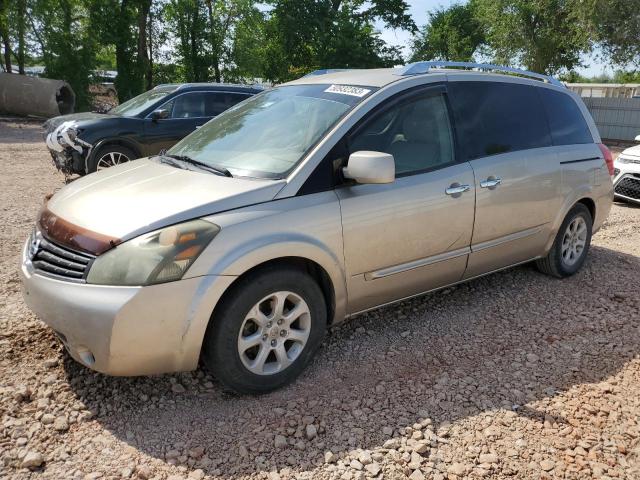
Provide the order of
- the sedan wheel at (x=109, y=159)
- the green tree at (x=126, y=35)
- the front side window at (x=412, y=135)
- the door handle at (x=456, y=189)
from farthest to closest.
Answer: the green tree at (x=126, y=35)
the sedan wheel at (x=109, y=159)
the door handle at (x=456, y=189)
the front side window at (x=412, y=135)

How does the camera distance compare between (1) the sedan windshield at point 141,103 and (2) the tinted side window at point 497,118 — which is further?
(1) the sedan windshield at point 141,103

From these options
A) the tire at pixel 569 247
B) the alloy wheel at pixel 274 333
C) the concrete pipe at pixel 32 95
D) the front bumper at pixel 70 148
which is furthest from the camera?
the concrete pipe at pixel 32 95

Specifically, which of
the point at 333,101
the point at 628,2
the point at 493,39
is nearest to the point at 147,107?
the point at 333,101

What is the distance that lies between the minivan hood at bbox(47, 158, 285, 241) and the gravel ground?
3.17 feet

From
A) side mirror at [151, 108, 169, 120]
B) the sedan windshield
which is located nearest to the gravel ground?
side mirror at [151, 108, 169, 120]

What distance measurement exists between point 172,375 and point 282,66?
107ft

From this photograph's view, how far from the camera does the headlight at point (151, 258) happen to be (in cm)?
262

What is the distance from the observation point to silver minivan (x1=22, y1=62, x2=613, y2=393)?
2688 mm

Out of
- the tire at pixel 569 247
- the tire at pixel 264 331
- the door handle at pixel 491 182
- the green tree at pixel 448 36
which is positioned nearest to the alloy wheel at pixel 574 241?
the tire at pixel 569 247

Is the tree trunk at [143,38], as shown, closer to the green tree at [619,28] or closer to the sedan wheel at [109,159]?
the sedan wheel at [109,159]

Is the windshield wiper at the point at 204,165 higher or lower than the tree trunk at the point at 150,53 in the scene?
lower

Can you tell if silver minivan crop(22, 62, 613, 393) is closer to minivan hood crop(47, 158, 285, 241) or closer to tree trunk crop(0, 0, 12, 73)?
minivan hood crop(47, 158, 285, 241)

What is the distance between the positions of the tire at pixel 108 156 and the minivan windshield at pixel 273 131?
15.9ft

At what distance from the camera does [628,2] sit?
1927 centimetres
